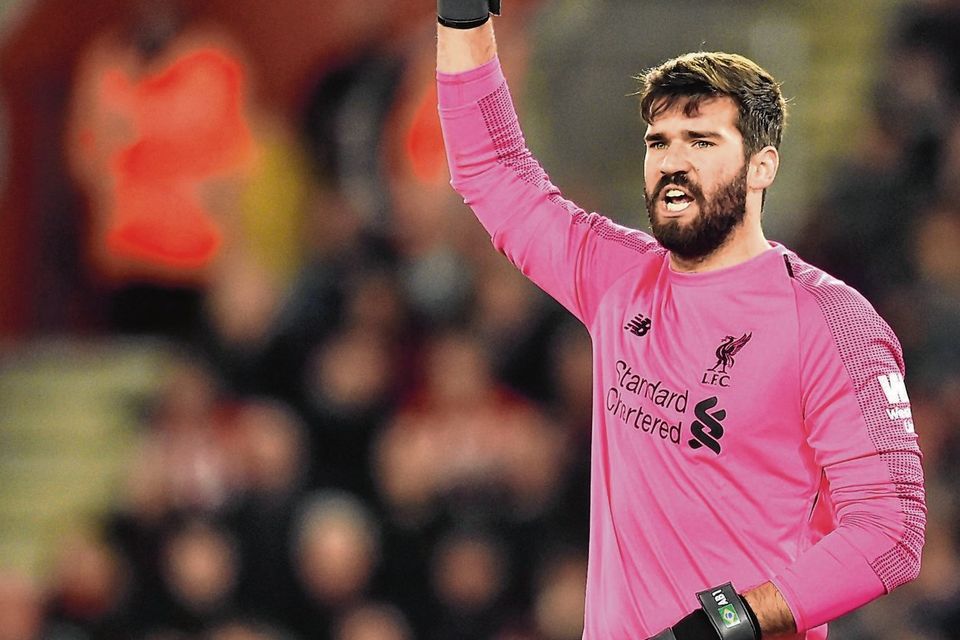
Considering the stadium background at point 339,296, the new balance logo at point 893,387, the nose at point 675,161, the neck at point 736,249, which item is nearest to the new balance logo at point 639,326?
the neck at point 736,249

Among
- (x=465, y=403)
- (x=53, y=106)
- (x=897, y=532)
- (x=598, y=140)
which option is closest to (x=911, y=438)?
(x=897, y=532)

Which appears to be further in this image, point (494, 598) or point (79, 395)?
point (79, 395)

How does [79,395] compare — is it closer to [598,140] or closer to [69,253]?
[69,253]

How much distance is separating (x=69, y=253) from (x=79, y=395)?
774mm

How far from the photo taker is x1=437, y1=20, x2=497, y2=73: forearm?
3033mm

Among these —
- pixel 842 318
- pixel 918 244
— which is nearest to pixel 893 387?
pixel 842 318

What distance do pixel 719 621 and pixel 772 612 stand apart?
0.30 feet

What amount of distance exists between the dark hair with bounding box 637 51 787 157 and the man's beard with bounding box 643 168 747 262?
80 millimetres

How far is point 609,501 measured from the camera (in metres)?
2.94

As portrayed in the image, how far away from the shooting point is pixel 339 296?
637cm

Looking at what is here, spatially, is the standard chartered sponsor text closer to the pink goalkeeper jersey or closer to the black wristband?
the pink goalkeeper jersey

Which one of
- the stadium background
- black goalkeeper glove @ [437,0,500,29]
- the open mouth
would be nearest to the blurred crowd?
the stadium background

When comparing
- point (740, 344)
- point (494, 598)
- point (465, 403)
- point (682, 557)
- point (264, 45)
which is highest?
point (264, 45)

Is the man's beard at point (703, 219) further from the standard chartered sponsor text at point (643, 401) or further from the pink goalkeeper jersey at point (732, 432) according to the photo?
the standard chartered sponsor text at point (643, 401)
